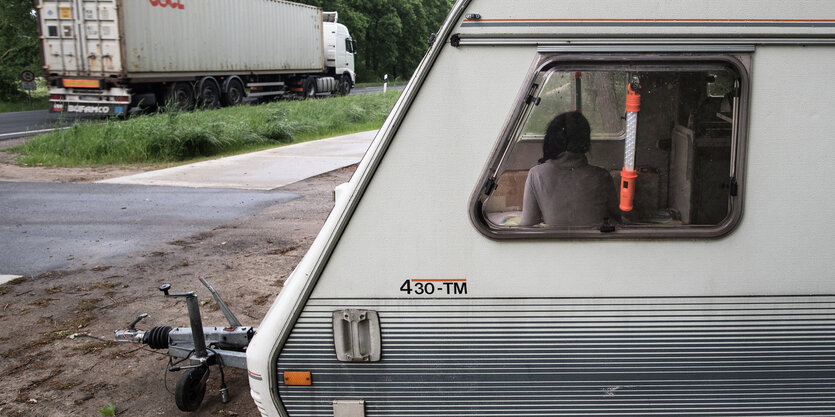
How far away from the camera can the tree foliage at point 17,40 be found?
3222 cm

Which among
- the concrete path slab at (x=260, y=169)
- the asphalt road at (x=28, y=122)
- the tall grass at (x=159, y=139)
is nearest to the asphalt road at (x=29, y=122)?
the asphalt road at (x=28, y=122)

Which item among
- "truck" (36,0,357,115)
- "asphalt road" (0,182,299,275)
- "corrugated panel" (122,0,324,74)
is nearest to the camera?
"asphalt road" (0,182,299,275)

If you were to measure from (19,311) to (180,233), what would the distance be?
2.65 m

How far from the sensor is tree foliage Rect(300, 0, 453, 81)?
6172 cm

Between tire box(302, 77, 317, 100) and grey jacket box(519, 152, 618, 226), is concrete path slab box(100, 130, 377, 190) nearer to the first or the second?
grey jacket box(519, 152, 618, 226)

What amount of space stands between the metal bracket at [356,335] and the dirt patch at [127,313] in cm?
177

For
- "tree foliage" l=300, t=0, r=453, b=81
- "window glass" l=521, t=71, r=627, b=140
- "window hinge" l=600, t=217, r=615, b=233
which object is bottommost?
"window hinge" l=600, t=217, r=615, b=233

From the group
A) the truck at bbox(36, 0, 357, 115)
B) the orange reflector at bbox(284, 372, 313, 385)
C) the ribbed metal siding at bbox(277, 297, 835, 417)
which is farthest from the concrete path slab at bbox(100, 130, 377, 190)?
the ribbed metal siding at bbox(277, 297, 835, 417)

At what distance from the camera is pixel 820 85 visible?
8.87 feet

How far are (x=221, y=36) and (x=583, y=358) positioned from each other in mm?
24148

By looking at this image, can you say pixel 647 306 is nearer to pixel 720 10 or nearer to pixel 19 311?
pixel 720 10

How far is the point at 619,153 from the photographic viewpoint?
2795 millimetres

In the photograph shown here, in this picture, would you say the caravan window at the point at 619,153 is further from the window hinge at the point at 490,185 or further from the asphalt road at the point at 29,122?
the asphalt road at the point at 29,122

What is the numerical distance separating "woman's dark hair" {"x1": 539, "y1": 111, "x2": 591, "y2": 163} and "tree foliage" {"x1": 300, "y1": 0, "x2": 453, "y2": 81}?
59032 mm
